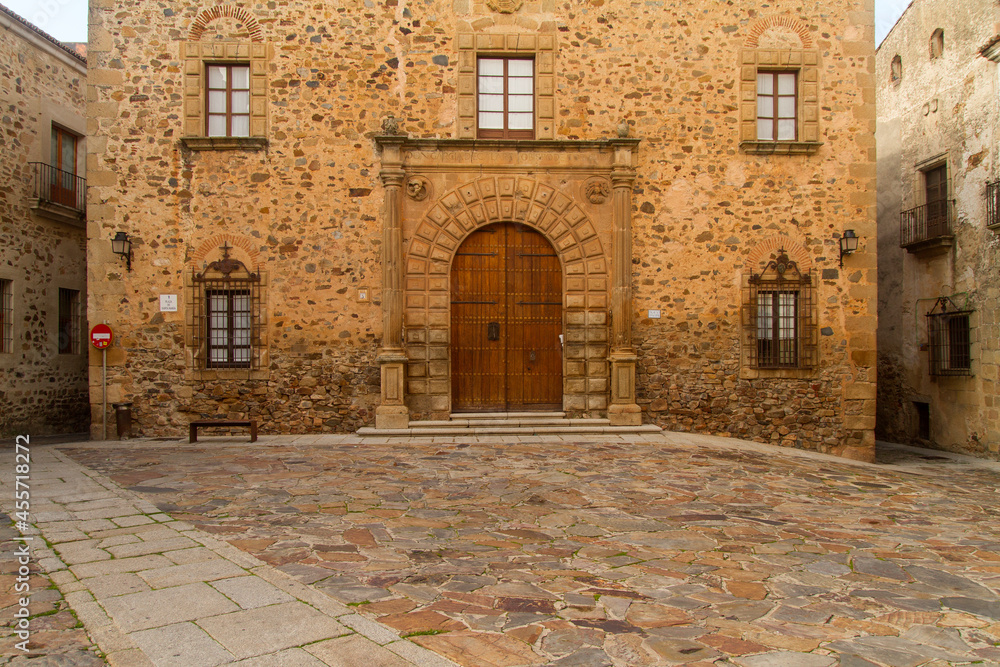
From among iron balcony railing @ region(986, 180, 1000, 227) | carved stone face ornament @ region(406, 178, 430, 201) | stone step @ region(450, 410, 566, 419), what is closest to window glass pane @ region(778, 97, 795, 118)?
iron balcony railing @ region(986, 180, 1000, 227)

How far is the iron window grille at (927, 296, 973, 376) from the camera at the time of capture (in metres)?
12.9

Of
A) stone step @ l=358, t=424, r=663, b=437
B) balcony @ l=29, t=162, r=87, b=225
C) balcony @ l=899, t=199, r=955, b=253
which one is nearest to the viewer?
stone step @ l=358, t=424, r=663, b=437

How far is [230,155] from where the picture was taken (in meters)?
10.7

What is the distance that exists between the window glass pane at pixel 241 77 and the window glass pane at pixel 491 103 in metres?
3.66

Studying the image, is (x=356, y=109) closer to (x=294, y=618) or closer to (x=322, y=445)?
(x=322, y=445)

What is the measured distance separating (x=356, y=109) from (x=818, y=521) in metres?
8.64

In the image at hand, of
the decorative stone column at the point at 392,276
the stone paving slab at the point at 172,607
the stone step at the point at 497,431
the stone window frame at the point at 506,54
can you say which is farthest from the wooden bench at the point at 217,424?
the stone window frame at the point at 506,54

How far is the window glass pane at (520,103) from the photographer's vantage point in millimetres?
11008

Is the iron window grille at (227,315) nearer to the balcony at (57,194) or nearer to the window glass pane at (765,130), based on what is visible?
the balcony at (57,194)

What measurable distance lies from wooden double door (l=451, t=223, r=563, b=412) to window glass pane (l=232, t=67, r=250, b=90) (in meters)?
4.25

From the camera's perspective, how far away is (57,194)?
42.7 ft

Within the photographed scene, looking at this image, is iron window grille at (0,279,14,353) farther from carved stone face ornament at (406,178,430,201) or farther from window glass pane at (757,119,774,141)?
window glass pane at (757,119,774,141)

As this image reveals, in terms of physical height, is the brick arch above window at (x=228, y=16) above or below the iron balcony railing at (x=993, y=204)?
above

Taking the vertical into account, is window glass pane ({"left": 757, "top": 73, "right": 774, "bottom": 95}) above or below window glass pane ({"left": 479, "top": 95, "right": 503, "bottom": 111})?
above
